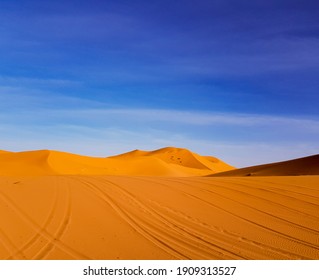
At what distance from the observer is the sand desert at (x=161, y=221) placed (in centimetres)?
655

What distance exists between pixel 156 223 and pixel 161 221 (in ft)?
0.76

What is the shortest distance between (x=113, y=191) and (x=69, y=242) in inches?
234

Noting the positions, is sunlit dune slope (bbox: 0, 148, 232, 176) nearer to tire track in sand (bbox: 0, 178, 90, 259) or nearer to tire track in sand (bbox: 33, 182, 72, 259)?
tire track in sand (bbox: 0, 178, 90, 259)

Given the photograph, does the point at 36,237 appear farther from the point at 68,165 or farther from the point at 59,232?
the point at 68,165

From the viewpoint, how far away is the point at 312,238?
7434mm

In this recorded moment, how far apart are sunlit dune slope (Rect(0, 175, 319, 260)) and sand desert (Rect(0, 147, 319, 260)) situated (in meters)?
0.02

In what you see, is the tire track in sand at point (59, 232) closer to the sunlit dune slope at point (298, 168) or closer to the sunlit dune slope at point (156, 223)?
the sunlit dune slope at point (156, 223)

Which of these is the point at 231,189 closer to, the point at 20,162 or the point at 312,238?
the point at 312,238

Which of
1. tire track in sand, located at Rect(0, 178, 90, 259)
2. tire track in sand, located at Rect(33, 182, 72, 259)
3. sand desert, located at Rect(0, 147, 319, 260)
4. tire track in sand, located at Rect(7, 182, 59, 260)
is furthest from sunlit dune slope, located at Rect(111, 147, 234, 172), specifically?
tire track in sand, located at Rect(7, 182, 59, 260)

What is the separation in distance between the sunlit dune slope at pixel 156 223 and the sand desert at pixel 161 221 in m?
0.02

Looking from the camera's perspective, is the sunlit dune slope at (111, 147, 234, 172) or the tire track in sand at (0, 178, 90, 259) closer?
the tire track in sand at (0, 178, 90, 259)

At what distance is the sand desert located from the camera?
21.5ft

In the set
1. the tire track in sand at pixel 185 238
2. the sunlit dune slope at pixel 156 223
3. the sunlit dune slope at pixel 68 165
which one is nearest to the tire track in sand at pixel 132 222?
the sunlit dune slope at pixel 156 223
